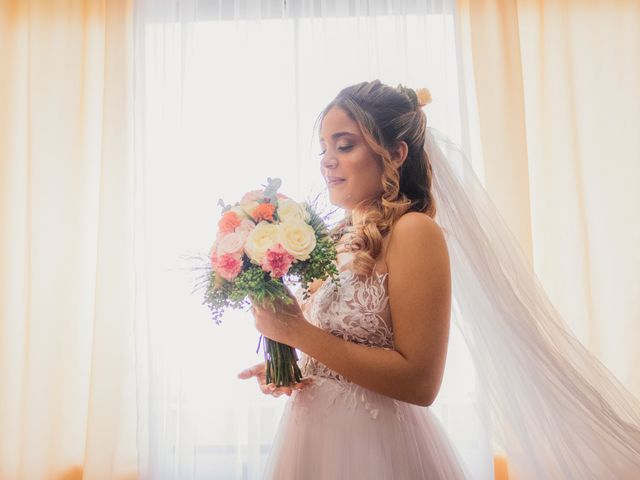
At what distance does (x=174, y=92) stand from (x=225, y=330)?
1.34 metres

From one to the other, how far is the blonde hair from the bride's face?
0.07 ft

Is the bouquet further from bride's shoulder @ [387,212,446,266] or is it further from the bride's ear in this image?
the bride's ear

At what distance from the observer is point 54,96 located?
294cm

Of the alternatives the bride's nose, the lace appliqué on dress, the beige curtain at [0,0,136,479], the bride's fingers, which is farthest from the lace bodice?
the beige curtain at [0,0,136,479]

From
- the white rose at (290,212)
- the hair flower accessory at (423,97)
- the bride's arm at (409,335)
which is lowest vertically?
the bride's arm at (409,335)

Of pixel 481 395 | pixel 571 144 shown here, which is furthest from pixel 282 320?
pixel 571 144

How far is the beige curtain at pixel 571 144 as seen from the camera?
9.13ft

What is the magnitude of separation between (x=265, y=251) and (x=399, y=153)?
0.57 meters

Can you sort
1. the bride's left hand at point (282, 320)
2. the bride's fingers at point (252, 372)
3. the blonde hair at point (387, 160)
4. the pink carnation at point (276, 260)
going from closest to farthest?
1. the pink carnation at point (276, 260)
2. the bride's left hand at point (282, 320)
3. the blonde hair at point (387, 160)
4. the bride's fingers at point (252, 372)

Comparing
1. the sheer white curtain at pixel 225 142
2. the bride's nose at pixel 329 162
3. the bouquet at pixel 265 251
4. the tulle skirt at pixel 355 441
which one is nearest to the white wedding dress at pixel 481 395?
the tulle skirt at pixel 355 441

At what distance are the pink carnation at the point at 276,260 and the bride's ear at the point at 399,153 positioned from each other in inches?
20.1

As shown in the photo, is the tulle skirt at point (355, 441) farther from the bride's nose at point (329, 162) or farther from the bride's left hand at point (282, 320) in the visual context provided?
the bride's nose at point (329, 162)

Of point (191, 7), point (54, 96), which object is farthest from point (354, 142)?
point (54, 96)

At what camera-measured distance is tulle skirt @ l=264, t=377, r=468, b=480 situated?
1498 millimetres
